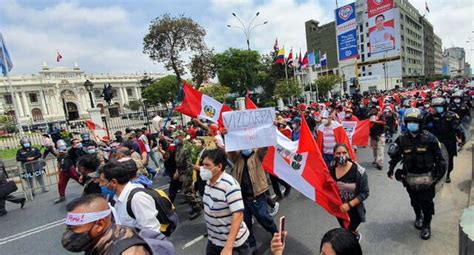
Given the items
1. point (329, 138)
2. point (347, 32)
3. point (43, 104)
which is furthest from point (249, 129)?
point (43, 104)

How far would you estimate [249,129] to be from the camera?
365 centimetres

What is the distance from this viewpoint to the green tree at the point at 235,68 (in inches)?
1812

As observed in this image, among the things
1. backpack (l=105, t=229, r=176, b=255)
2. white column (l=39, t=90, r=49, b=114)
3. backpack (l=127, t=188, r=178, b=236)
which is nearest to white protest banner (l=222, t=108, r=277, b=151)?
backpack (l=127, t=188, r=178, b=236)

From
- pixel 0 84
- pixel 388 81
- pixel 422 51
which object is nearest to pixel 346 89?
pixel 388 81

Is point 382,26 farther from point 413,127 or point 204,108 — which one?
point 413,127

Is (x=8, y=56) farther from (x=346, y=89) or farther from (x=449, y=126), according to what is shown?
(x=346, y=89)

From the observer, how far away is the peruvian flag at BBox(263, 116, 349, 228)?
3.30m

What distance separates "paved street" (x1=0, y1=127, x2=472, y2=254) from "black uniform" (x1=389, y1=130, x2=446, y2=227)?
0.43m

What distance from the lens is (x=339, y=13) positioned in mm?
32125

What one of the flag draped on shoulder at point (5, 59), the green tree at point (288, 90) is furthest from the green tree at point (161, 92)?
the flag draped on shoulder at point (5, 59)

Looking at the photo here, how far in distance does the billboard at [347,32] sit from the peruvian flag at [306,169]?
29026 mm

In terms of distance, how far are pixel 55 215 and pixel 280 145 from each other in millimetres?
5379

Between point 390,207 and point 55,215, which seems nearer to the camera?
point 390,207

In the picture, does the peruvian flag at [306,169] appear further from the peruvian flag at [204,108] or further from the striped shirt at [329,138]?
the peruvian flag at [204,108]
